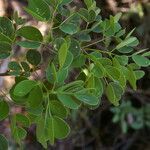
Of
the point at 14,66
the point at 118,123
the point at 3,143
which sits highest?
the point at 14,66

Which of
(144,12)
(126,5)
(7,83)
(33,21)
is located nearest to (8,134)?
(7,83)

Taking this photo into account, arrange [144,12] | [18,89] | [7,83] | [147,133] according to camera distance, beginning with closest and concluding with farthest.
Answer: [18,89]
[7,83]
[144,12]
[147,133]

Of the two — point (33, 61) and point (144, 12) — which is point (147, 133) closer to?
point (144, 12)

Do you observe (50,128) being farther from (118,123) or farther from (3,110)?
(118,123)

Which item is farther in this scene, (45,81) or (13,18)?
(13,18)

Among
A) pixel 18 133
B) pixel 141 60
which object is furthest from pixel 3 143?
pixel 141 60

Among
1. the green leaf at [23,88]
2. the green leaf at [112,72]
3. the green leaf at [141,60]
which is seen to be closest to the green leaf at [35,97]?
the green leaf at [23,88]

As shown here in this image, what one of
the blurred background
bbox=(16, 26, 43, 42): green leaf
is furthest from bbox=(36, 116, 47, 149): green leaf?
the blurred background

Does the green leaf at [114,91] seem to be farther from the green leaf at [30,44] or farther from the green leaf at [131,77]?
the green leaf at [30,44]
